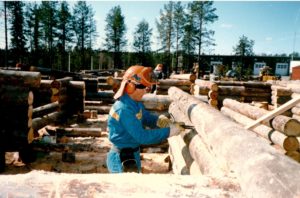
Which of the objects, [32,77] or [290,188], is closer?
[290,188]

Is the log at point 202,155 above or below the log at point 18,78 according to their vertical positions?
below

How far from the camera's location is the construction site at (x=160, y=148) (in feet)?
6.01

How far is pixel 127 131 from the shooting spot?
3609 millimetres

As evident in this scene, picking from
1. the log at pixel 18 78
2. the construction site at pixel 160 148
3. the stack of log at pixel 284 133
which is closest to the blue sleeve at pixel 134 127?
the construction site at pixel 160 148

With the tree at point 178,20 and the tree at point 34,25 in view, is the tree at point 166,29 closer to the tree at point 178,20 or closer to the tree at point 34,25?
the tree at point 178,20

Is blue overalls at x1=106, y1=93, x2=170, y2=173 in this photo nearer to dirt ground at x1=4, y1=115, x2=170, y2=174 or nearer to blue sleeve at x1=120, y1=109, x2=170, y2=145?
blue sleeve at x1=120, y1=109, x2=170, y2=145

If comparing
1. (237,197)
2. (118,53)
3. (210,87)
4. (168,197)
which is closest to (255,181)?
(237,197)

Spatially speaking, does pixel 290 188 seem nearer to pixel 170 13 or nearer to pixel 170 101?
pixel 170 101

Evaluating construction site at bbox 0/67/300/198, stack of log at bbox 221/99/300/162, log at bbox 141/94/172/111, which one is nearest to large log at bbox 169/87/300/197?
construction site at bbox 0/67/300/198

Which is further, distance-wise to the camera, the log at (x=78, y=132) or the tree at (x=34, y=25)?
the tree at (x=34, y=25)

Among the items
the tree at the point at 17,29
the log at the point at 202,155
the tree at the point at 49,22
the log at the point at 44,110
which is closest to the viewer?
the log at the point at 202,155

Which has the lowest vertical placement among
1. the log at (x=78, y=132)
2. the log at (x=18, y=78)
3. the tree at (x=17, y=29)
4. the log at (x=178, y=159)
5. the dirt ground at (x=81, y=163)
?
the dirt ground at (x=81, y=163)

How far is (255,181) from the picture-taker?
179 cm

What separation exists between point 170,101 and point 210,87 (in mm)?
4099
